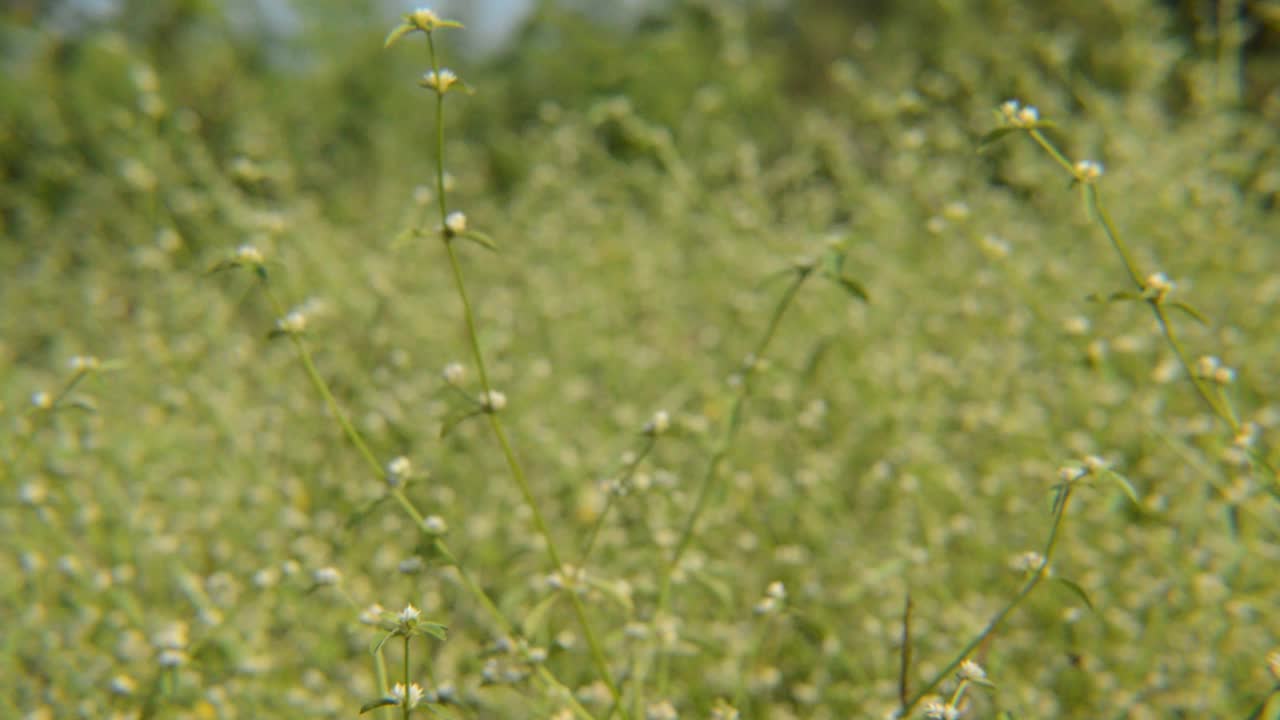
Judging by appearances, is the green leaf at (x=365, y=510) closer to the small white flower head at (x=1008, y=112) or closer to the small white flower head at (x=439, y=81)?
the small white flower head at (x=439, y=81)

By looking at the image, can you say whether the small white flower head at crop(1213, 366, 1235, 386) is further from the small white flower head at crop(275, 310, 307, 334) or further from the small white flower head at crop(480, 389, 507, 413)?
the small white flower head at crop(275, 310, 307, 334)

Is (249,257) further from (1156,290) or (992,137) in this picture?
(1156,290)

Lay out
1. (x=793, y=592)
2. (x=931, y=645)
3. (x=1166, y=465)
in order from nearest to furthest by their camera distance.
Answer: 1. (x=931, y=645)
2. (x=793, y=592)
3. (x=1166, y=465)

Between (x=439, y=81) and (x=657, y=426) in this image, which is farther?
(x=657, y=426)

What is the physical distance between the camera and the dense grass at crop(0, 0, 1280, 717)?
203 centimetres

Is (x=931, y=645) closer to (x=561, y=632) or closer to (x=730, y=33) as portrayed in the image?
(x=561, y=632)

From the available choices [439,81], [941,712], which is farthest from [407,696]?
[439,81]

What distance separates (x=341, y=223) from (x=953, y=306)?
350 cm

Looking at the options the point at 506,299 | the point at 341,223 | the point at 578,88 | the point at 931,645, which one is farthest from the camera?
the point at 578,88

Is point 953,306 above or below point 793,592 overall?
above

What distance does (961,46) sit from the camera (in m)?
4.82

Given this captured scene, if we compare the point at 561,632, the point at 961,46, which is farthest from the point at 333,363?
the point at 961,46

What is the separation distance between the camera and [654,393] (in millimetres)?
3246

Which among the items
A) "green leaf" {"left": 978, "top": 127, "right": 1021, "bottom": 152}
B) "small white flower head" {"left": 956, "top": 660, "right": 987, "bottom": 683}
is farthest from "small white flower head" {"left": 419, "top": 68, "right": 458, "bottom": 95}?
"small white flower head" {"left": 956, "top": 660, "right": 987, "bottom": 683}
